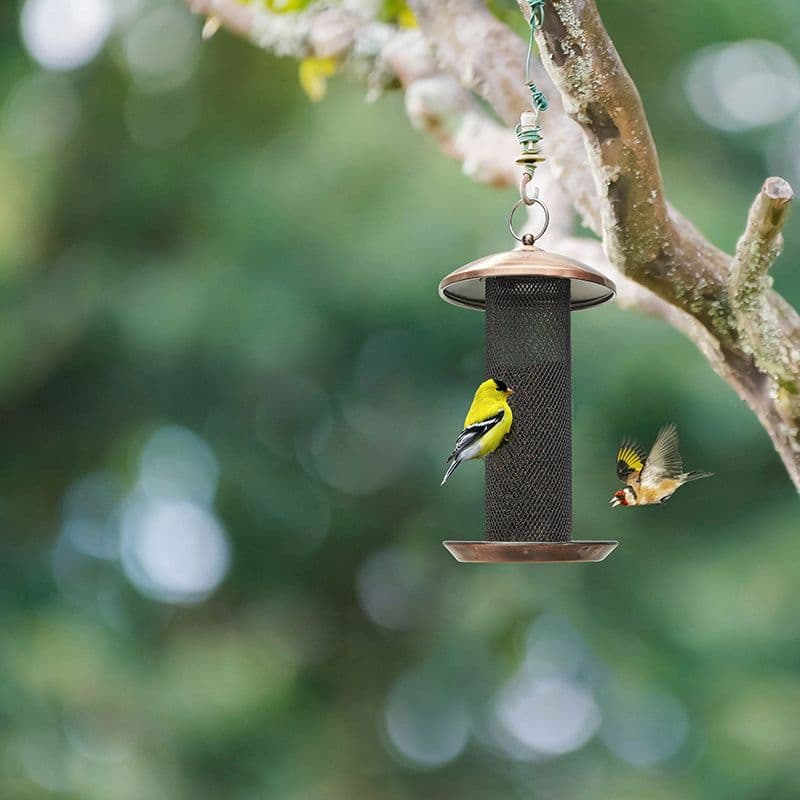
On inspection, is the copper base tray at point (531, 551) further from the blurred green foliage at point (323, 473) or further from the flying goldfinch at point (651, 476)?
the blurred green foliage at point (323, 473)

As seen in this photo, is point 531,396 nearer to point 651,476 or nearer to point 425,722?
point 651,476

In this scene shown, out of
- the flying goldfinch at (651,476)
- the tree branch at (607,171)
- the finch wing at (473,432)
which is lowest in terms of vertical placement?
the flying goldfinch at (651,476)

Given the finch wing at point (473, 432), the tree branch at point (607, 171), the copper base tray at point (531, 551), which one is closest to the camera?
the tree branch at point (607, 171)

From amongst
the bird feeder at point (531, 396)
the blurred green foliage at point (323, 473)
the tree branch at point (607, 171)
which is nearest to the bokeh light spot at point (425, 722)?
the blurred green foliage at point (323, 473)

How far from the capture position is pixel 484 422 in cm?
225

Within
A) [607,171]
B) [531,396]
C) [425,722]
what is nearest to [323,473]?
[425,722]

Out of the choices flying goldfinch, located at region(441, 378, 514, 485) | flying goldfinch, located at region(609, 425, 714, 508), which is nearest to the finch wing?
flying goldfinch, located at region(441, 378, 514, 485)

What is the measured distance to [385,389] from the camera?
6.84 metres

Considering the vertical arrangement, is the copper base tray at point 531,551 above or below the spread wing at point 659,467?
below

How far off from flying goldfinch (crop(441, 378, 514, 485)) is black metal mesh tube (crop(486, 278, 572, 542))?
6 cm

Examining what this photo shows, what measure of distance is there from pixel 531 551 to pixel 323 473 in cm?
518

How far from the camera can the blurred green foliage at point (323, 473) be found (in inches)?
233

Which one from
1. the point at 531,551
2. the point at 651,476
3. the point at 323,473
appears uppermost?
the point at 323,473

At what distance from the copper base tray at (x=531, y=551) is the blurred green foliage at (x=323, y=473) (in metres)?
3.66
